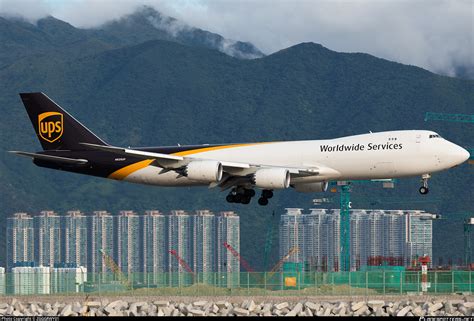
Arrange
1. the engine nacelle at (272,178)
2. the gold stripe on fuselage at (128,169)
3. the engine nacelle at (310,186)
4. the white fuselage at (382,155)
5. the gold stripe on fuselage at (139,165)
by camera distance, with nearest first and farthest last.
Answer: the white fuselage at (382,155) → the engine nacelle at (272,178) → the engine nacelle at (310,186) → the gold stripe on fuselage at (139,165) → the gold stripe on fuselage at (128,169)

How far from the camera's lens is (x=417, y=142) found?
76812 mm

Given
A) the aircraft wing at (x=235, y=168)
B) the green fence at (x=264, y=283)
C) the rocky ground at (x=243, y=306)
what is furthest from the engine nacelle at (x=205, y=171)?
the rocky ground at (x=243, y=306)

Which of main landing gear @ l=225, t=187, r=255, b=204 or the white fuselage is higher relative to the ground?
the white fuselage

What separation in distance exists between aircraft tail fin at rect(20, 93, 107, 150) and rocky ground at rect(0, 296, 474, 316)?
72.7 feet

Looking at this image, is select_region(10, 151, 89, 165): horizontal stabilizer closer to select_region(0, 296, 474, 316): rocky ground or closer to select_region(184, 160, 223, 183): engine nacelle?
select_region(184, 160, 223, 183): engine nacelle

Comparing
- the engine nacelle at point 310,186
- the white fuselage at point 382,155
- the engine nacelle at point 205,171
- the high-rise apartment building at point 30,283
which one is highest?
the white fuselage at point 382,155

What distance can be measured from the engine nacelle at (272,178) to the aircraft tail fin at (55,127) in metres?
14.3

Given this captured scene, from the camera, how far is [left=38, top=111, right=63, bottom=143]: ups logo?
286 ft

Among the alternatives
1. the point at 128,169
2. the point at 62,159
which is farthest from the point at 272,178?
the point at 62,159

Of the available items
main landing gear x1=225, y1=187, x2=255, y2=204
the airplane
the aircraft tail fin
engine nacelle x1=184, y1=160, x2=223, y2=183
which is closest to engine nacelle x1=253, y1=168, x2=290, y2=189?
the airplane

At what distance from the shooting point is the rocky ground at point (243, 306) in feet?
195

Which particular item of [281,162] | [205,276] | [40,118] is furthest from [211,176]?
[40,118]

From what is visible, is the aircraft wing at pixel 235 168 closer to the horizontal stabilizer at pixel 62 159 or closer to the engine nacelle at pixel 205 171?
the engine nacelle at pixel 205 171

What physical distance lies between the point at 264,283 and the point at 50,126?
2734cm
